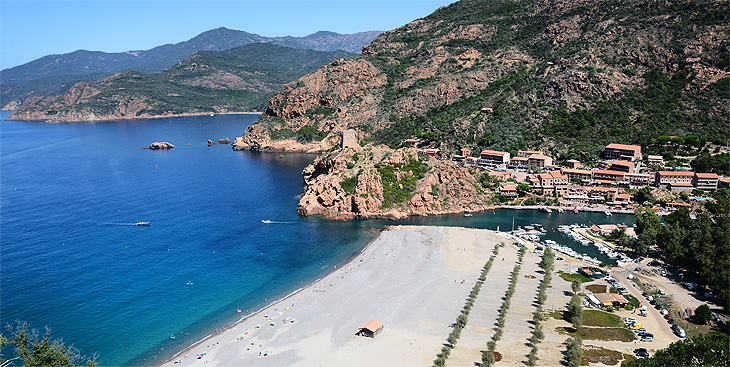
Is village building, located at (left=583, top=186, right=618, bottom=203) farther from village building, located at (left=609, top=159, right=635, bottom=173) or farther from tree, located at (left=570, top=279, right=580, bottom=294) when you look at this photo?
tree, located at (left=570, top=279, right=580, bottom=294)

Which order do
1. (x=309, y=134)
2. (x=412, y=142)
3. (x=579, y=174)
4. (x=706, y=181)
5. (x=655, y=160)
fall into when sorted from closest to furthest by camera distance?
1. (x=706, y=181)
2. (x=579, y=174)
3. (x=655, y=160)
4. (x=412, y=142)
5. (x=309, y=134)

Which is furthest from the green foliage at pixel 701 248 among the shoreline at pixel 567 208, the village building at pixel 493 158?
the village building at pixel 493 158

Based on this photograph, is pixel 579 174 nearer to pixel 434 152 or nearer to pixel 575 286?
pixel 434 152

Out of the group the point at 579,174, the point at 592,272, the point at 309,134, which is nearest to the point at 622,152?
the point at 579,174

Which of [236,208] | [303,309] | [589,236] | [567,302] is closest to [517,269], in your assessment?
[567,302]

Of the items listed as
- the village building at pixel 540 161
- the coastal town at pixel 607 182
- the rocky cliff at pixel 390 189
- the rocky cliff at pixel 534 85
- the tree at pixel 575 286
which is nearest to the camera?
the tree at pixel 575 286

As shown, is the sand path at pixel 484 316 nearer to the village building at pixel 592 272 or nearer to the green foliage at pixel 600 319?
the village building at pixel 592 272

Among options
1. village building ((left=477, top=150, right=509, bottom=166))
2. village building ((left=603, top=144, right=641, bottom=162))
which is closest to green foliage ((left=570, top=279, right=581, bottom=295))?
village building ((left=477, top=150, right=509, bottom=166))
